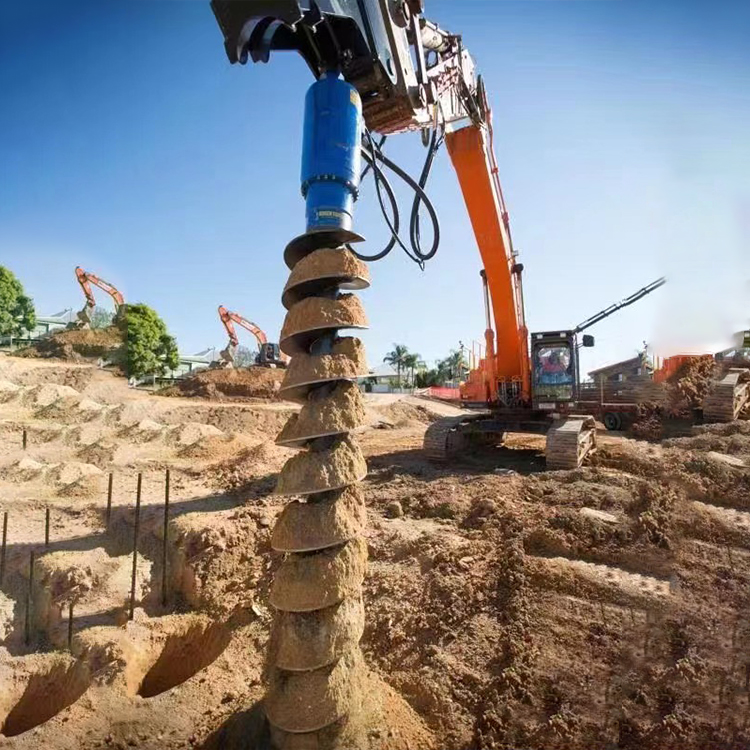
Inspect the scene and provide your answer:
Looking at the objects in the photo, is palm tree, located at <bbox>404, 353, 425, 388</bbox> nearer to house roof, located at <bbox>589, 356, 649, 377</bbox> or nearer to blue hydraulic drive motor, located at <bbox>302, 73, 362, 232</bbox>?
house roof, located at <bbox>589, 356, 649, 377</bbox>

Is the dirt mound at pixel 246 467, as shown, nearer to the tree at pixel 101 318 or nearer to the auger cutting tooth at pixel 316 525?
the auger cutting tooth at pixel 316 525

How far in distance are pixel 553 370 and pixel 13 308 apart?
39.5m

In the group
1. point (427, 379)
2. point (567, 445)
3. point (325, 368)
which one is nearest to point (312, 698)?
point (325, 368)

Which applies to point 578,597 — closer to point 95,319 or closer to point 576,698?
point 576,698

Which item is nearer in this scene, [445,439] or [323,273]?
[323,273]

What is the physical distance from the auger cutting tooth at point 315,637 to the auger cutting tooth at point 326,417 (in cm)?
122

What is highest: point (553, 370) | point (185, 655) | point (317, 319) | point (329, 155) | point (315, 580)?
point (329, 155)

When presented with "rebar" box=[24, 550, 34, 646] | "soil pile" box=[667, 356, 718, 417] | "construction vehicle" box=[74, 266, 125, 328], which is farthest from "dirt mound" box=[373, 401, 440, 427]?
"construction vehicle" box=[74, 266, 125, 328]

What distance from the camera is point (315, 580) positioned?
3.37 m

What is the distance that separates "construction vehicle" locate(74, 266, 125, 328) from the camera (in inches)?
1513

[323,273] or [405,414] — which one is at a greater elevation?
[323,273]

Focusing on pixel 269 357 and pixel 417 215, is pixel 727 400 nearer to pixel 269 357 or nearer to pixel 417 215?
pixel 417 215

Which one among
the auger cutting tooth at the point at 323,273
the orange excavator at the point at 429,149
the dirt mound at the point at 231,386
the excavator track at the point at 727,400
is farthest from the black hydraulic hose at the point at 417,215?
the dirt mound at the point at 231,386

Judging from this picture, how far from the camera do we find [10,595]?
732cm
